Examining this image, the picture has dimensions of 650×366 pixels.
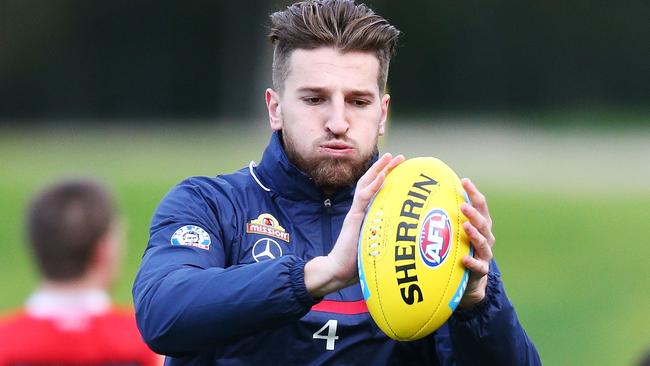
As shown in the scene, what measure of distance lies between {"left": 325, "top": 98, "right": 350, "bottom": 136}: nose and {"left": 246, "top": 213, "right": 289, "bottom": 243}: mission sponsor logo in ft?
1.26

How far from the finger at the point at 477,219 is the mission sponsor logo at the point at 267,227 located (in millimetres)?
784

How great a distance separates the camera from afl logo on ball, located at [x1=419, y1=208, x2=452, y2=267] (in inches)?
156

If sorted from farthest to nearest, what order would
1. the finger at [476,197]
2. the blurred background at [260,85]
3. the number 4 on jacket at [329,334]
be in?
the blurred background at [260,85]
the number 4 on jacket at [329,334]
the finger at [476,197]

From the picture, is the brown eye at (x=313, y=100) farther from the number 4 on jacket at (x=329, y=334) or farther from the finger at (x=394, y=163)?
the number 4 on jacket at (x=329, y=334)

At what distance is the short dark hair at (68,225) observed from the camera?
18.8ft

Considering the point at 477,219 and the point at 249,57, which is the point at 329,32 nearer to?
the point at 477,219

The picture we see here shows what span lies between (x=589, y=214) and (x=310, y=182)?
51.4 ft

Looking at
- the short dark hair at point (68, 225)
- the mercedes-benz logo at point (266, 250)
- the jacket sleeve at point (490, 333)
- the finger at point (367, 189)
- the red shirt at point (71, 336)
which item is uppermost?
the finger at point (367, 189)

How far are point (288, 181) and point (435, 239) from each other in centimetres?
82

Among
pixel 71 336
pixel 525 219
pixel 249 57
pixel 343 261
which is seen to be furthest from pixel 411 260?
pixel 249 57

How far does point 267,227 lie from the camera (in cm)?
456

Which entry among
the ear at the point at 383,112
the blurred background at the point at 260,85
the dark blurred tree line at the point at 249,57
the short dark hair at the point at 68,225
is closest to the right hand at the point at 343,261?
the ear at the point at 383,112

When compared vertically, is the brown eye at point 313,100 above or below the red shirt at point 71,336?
above

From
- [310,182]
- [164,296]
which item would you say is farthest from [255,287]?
[310,182]
